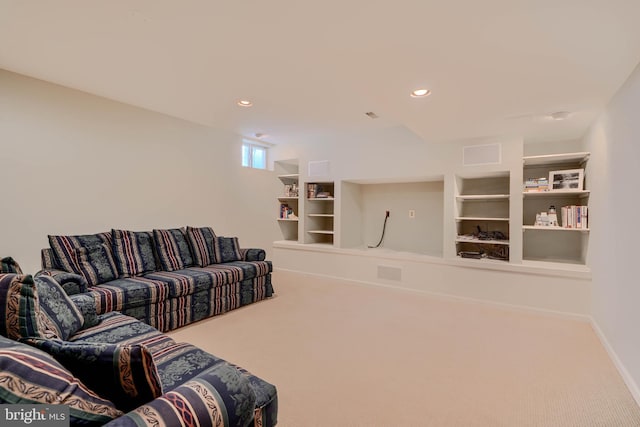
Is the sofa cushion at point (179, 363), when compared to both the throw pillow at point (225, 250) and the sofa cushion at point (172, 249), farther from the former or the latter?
the throw pillow at point (225, 250)

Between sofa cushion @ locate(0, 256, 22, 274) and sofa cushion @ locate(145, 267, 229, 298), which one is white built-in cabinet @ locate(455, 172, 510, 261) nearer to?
sofa cushion @ locate(145, 267, 229, 298)

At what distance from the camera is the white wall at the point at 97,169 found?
2969 mm

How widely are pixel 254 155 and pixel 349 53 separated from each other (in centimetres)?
366

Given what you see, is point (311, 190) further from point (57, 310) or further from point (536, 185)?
point (57, 310)

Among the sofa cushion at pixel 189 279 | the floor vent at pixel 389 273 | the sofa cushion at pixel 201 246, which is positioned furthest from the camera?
the floor vent at pixel 389 273

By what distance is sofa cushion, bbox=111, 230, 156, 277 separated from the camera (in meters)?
3.07

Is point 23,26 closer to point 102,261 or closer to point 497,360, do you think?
point 102,261

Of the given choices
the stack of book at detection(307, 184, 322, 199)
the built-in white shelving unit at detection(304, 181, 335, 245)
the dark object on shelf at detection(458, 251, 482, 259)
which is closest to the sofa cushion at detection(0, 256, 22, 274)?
the built-in white shelving unit at detection(304, 181, 335, 245)

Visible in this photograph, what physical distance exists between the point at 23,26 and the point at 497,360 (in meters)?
4.21

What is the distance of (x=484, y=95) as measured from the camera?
8.85 ft

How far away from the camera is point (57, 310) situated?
167 centimetres

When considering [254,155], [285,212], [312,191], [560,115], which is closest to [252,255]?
[312,191]

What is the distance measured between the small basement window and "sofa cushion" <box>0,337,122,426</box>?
4800mm

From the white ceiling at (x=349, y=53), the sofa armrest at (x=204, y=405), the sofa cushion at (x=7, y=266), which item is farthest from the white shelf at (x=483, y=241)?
the sofa cushion at (x=7, y=266)
